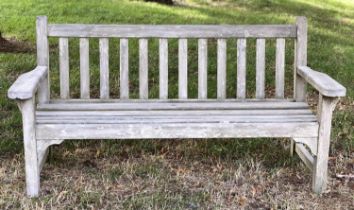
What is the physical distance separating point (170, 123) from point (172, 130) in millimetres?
49

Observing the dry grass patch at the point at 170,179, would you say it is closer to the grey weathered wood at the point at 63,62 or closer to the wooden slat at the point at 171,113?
the wooden slat at the point at 171,113

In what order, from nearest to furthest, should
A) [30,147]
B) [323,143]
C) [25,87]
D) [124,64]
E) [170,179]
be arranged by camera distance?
[25,87], [30,147], [323,143], [170,179], [124,64]

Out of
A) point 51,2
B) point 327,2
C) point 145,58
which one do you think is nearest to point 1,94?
point 145,58

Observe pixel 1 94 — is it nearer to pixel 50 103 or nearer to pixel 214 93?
pixel 50 103

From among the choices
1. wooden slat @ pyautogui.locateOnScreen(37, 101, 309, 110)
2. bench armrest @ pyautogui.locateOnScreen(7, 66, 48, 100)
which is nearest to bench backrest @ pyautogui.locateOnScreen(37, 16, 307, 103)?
wooden slat @ pyautogui.locateOnScreen(37, 101, 309, 110)

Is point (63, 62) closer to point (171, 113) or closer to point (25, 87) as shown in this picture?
point (25, 87)

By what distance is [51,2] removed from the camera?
1004 centimetres

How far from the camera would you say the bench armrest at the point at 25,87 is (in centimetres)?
333

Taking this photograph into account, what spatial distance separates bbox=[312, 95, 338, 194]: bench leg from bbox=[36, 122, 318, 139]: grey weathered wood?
0.18 feet

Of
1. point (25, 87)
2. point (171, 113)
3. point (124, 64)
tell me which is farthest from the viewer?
point (124, 64)

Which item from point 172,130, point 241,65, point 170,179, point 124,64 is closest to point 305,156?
point 241,65

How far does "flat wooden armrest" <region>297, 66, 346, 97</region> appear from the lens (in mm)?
3459

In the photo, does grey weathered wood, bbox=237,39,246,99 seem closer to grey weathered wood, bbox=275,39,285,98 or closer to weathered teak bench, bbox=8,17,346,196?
weathered teak bench, bbox=8,17,346,196

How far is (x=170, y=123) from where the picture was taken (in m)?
3.62
